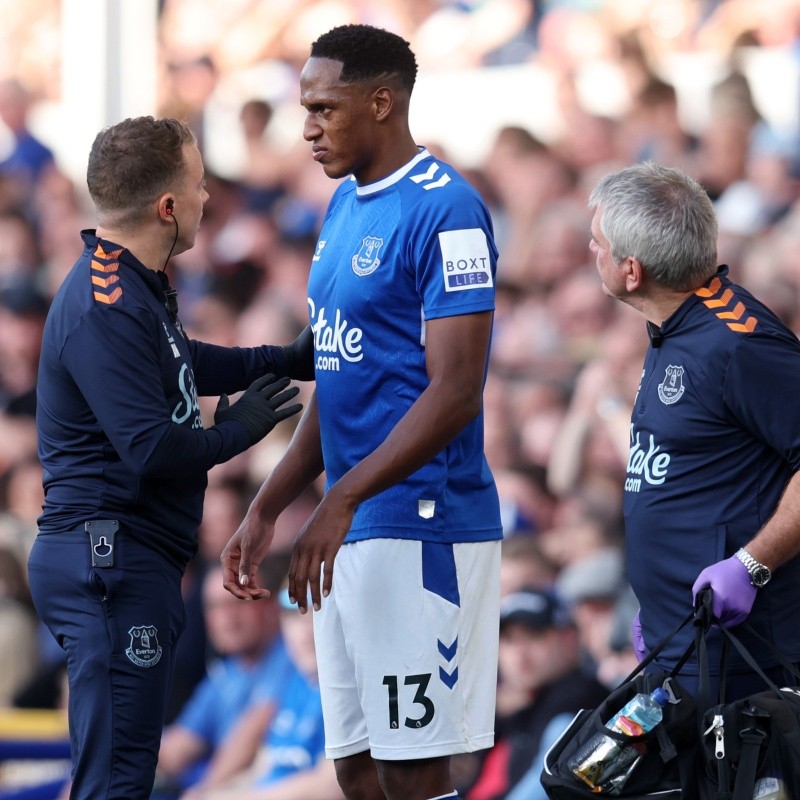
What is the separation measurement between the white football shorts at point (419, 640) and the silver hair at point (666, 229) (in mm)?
694

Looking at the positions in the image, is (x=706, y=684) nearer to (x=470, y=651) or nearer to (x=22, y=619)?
(x=470, y=651)

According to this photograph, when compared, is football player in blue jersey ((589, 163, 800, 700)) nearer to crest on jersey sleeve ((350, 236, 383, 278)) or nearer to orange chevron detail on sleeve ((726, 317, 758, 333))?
orange chevron detail on sleeve ((726, 317, 758, 333))

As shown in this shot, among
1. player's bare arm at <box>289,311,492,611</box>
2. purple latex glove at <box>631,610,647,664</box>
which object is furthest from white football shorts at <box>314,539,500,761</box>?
purple latex glove at <box>631,610,647,664</box>

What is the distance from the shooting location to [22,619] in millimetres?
6082

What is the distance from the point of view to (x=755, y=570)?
8.48ft

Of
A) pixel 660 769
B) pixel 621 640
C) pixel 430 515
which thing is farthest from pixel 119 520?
pixel 621 640

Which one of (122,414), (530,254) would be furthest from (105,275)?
(530,254)

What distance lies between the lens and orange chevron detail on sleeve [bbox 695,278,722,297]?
2774 millimetres

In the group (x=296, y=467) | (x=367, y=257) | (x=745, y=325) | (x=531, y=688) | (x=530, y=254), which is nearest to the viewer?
(x=745, y=325)

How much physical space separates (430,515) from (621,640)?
2181 millimetres

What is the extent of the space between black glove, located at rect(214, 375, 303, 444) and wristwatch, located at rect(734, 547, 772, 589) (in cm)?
99

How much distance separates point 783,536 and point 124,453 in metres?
1.29

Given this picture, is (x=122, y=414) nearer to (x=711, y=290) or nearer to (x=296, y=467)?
(x=296, y=467)

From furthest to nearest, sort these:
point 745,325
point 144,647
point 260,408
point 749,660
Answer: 1. point 260,408
2. point 144,647
3. point 745,325
4. point 749,660
